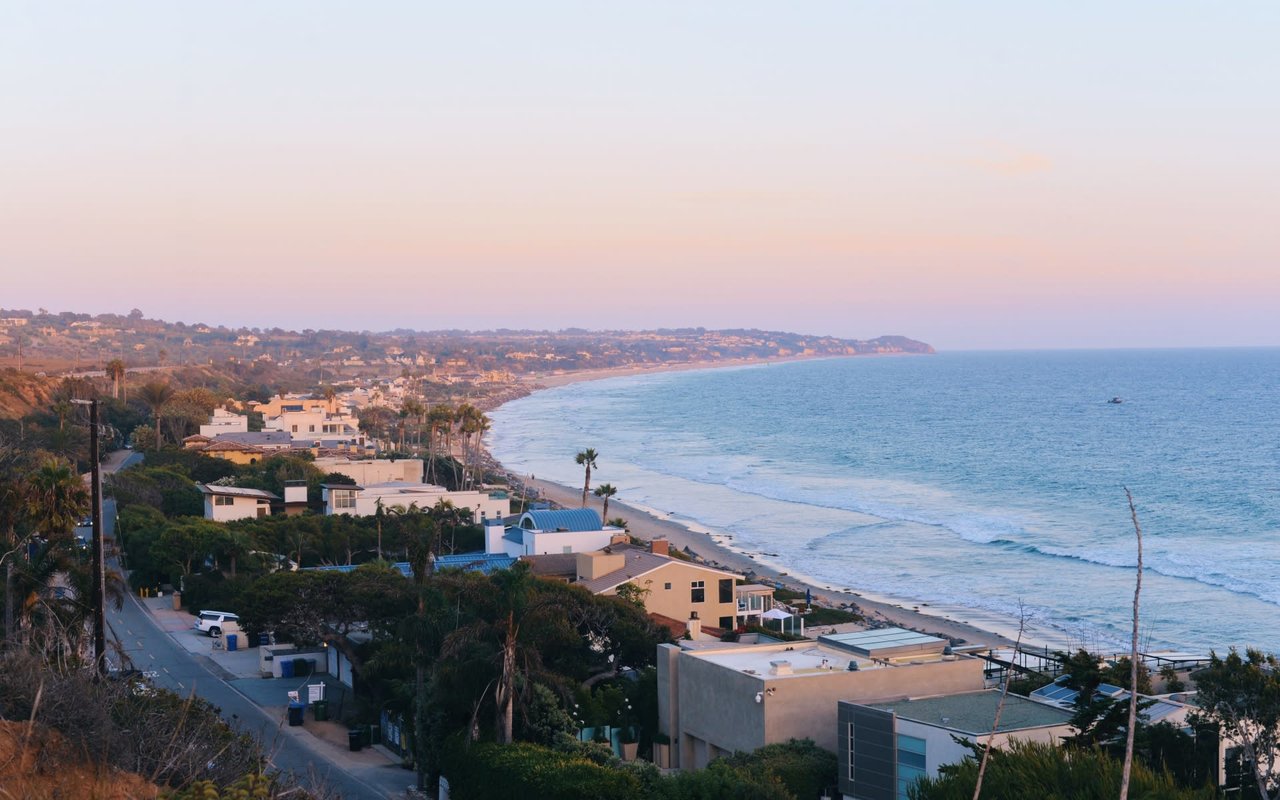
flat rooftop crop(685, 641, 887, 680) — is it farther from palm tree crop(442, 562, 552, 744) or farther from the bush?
the bush

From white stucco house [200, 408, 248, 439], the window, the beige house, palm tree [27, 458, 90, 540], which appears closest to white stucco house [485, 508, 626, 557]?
the beige house

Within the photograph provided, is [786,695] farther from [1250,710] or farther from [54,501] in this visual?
[54,501]

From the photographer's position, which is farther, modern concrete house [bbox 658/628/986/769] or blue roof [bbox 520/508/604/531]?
blue roof [bbox 520/508/604/531]

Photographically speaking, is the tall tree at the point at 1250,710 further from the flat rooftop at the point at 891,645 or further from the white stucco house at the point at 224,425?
the white stucco house at the point at 224,425

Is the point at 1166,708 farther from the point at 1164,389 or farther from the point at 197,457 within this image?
the point at 1164,389

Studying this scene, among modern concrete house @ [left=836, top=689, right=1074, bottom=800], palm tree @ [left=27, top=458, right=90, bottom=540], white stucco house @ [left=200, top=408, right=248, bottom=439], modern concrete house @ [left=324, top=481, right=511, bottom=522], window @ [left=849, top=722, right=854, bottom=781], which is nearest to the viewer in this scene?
modern concrete house @ [left=836, top=689, right=1074, bottom=800]

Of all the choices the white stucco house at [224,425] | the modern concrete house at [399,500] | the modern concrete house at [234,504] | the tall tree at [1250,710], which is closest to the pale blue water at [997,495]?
the modern concrete house at [399,500]

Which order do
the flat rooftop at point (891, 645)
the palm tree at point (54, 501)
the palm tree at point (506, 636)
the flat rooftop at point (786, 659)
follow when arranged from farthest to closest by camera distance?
the palm tree at point (54, 501) → the flat rooftop at point (891, 645) → the flat rooftop at point (786, 659) → the palm tree at point (506, 636)
